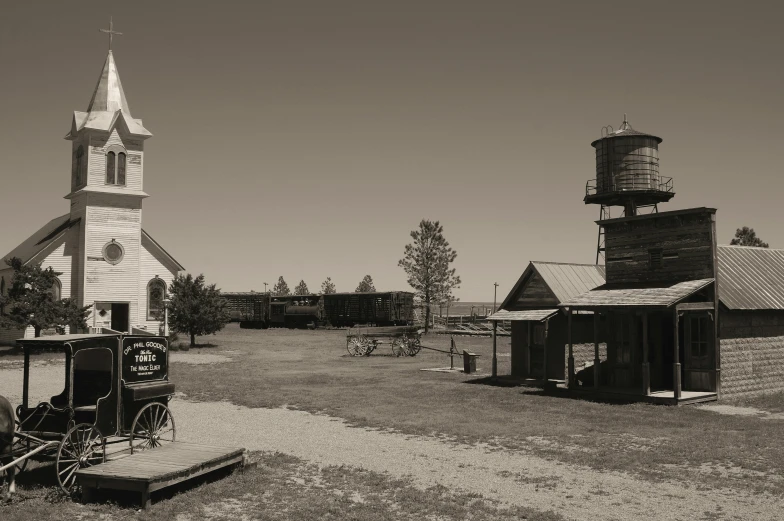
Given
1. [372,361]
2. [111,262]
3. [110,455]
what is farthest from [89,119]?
[110,455]

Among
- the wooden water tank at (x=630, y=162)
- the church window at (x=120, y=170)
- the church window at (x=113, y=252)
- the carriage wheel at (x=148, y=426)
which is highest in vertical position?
the church window at (x=120, y=170)

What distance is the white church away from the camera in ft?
128

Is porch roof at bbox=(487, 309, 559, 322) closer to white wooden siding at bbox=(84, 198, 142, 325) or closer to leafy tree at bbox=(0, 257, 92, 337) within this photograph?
leafy tree at bbox=(0, 257, 92, 337)

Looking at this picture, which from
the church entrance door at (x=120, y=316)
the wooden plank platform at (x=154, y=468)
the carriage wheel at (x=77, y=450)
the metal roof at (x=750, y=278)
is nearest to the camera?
the wooden plank platform at (x=154, y=468)

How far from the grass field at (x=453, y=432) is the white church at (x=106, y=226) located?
13.0 metres

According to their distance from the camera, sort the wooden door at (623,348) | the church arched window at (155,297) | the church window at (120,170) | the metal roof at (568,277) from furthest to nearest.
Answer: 1. the church arched window at (155,297)
2. the church window at (120,170)
3. the metal roof at (568,277)
4. the wooden door at (623,348)

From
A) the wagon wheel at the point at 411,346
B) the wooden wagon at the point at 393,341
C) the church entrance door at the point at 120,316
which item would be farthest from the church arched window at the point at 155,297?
the wagon wheel at the point at 411,346

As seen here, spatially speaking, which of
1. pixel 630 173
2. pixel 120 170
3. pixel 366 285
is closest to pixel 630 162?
pixel 630 173

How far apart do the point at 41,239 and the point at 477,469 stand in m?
40.8

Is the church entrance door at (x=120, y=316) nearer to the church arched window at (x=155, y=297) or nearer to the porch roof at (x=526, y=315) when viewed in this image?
the church arched window at (x=155, y=297)

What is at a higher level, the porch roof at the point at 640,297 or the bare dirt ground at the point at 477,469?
the porch roof at the point at 640,297

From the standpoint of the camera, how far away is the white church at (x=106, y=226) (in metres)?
39.2

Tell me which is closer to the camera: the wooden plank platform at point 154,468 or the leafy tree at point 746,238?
the wooden plank platform at point 154,468

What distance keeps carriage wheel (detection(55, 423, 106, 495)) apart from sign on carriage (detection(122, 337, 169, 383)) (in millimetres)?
1229
